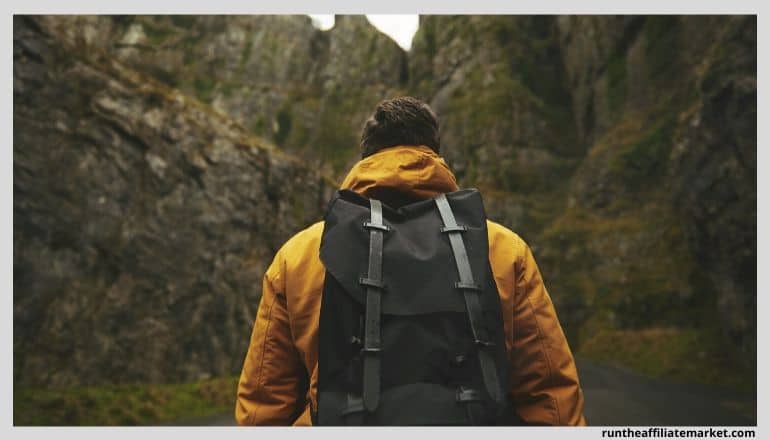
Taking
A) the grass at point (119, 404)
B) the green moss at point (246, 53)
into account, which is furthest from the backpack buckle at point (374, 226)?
the green moss at point (246, 53)

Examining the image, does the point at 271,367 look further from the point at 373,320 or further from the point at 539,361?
the point at 539,361

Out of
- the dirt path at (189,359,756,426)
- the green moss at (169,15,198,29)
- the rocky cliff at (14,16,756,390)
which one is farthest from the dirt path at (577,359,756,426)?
the green moss at (169,15,198,29)

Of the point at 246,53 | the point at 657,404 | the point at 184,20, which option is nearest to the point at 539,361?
the point at 657,404

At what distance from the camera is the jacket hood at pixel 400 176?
2.50 m

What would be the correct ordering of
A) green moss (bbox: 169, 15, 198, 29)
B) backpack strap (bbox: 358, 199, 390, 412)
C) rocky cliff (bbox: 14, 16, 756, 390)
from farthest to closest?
green moss (bbox: 169, 15, 198, 29)
rocky cliff (bbox: 14, 16, 756, 390)
backpack strap (bbox: 358, 199, 390, 412)

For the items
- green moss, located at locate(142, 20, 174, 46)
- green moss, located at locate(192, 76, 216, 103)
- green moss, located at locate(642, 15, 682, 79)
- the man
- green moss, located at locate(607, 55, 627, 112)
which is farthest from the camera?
green moss, located at locate(192, 76, 216, 103)

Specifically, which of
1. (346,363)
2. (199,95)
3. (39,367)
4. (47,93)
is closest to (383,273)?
(346,363)

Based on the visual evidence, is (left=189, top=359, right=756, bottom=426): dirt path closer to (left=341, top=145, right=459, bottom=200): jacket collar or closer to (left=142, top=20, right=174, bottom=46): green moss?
(left=341, top=145, right=459, bottom=200): jacket collar

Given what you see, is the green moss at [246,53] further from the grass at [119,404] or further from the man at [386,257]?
the man at [386,257]

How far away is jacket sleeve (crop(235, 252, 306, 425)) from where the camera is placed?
8.34ft

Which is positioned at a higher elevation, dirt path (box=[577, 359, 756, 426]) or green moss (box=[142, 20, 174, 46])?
green moss (box=[142, 20, 174, 46])

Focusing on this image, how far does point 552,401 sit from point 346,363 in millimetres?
1010

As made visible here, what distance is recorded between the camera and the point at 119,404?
16734 millimetres

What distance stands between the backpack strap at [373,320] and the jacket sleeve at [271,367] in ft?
1.77
